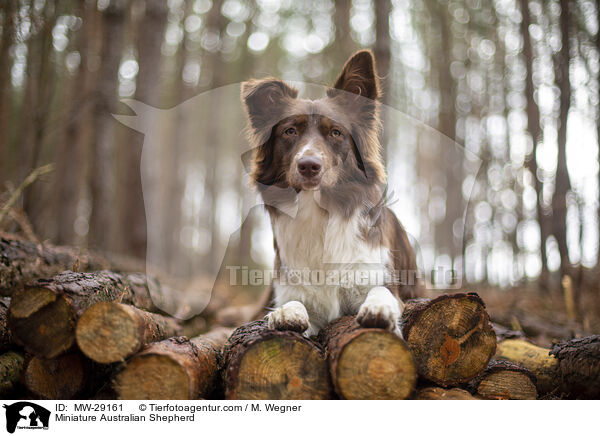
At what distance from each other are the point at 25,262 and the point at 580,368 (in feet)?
14.6

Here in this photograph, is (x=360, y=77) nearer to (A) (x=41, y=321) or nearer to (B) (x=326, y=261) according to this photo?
(B) (x=326, y=261)

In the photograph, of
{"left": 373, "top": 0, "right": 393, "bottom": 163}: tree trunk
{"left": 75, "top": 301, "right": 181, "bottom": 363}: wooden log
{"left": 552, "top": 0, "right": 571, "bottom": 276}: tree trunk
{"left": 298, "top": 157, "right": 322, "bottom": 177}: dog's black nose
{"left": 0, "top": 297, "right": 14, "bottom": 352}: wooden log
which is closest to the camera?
{"left": 75, "top": 301, "right": 181, "bottom": 363}: wooden log

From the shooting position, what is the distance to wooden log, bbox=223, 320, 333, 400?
233 cm

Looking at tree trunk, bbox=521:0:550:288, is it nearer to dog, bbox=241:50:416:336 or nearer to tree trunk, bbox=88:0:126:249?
dog, bbox=241:50:416:336

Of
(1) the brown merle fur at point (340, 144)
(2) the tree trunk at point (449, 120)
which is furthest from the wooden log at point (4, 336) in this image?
(2) the tree trunk at point (449, 120)

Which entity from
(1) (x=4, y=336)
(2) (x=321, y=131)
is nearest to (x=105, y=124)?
(1) (x=4, y=336)

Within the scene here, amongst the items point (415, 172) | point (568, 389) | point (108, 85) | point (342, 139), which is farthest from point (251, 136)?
point (415, 172)

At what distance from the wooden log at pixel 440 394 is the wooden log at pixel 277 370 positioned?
1.94ft

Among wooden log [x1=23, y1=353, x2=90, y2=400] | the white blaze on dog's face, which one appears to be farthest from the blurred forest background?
wooden log [x1=23, y1=353, x2=90, y2=400]

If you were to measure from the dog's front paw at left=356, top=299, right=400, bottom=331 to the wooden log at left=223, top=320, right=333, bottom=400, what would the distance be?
1.15ft
